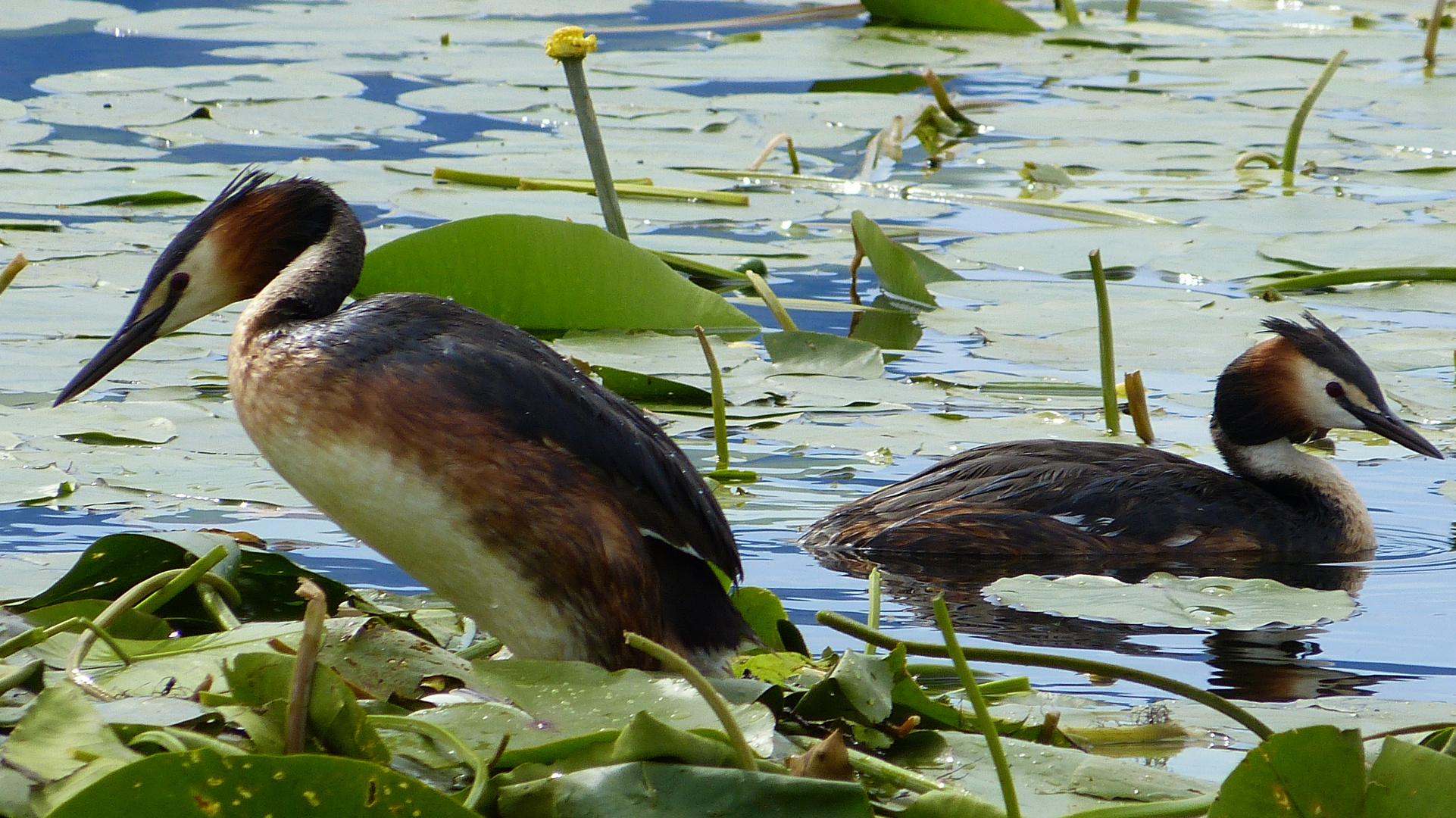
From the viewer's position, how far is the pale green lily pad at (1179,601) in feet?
12.0

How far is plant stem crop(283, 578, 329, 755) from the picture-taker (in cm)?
201

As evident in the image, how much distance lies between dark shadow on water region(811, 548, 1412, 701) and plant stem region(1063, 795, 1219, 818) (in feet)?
4.64

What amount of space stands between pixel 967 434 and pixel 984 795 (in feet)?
8.61

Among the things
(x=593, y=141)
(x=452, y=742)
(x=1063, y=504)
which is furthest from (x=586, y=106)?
(x=452, y=742)

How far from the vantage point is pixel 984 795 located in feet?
8.00

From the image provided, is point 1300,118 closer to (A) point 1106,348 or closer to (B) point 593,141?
(A) point 1106,348

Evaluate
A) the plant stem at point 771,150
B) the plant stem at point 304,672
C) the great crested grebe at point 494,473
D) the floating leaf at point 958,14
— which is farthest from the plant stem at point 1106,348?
the floating leaf at point 958,14

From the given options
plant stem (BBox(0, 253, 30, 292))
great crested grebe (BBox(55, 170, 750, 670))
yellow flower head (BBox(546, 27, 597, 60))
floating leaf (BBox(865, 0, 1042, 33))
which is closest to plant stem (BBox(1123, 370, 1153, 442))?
yellow flower head (BBox(546, 27, 597, 60))

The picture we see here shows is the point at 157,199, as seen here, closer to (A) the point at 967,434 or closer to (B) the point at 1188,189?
(A) the point at 967,434

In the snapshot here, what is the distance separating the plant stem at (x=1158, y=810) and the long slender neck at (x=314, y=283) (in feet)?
5.56

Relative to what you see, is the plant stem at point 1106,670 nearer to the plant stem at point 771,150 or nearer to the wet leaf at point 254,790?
the wet leaf at point 254,790

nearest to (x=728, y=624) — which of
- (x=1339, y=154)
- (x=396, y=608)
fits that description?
(x=396, y=608)

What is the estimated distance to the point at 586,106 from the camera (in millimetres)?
4758

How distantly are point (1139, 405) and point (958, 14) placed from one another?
709 centimetres
